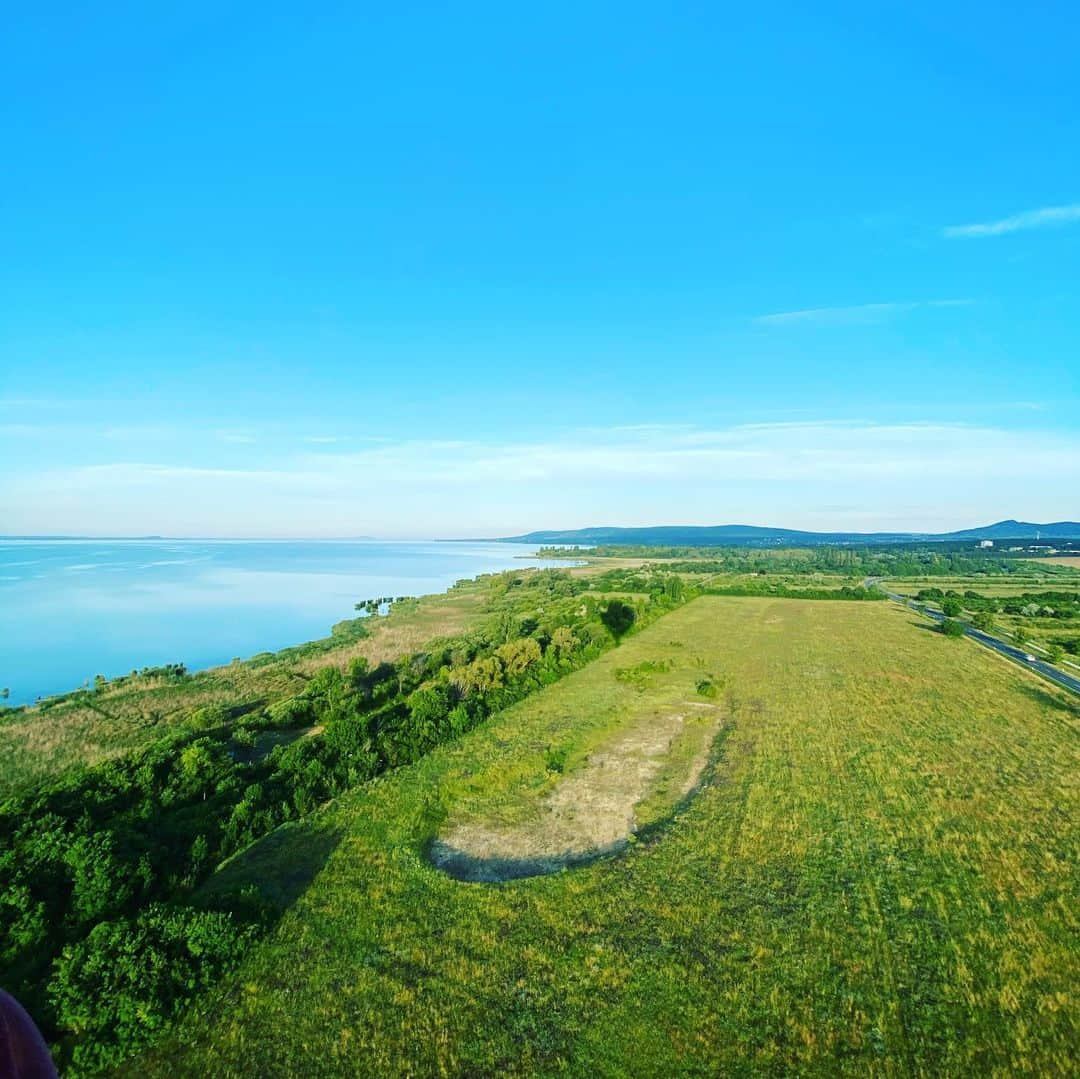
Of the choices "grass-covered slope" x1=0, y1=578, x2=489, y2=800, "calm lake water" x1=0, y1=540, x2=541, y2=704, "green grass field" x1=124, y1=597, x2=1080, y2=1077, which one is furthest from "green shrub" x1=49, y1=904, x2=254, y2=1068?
"calm lake water" x1=0, y1=540, x2=541, y2=704

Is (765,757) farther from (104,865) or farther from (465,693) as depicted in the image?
(104,865)

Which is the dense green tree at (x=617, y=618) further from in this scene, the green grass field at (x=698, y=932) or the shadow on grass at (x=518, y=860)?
the shadow on grass at (x=518, y=860)

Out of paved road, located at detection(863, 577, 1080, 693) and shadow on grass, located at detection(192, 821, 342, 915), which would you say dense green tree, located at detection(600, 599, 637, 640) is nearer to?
paved road, located at detection(863, 577, 1080, 693)

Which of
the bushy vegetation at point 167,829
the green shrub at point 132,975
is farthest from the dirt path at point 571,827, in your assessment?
the green shrub at point 132,975

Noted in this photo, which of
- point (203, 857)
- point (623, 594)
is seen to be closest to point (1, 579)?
point (623, 594)

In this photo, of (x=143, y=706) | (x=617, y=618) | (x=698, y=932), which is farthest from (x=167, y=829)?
(x=617, y=618)

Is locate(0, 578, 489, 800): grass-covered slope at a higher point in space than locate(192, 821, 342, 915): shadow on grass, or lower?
lower
